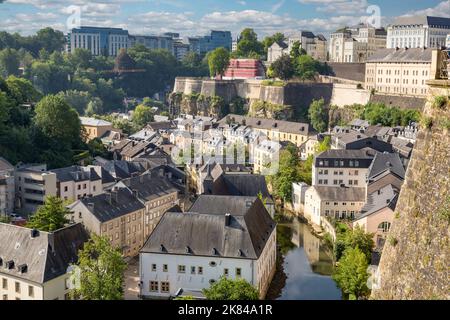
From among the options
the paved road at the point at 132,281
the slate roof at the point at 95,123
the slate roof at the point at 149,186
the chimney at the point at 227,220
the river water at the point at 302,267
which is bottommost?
the river water at the point at 302,267

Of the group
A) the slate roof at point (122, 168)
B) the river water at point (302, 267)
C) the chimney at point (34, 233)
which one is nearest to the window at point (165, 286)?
the river water at point (302, 267)

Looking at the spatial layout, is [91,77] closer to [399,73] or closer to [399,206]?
[399,73]

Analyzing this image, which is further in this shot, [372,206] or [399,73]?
[399,73]

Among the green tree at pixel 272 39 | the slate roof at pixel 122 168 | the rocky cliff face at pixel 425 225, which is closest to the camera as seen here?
the rocky cliff face at pixel 425 225

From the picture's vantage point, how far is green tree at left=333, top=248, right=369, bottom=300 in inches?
661

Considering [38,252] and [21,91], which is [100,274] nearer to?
[38,252]

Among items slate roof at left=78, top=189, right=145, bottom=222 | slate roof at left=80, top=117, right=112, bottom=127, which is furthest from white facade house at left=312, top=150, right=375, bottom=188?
slate roof at left=80, top=117, right=112, bottom=127

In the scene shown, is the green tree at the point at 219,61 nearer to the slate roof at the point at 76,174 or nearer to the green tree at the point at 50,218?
the slate roof at the point at 76,174

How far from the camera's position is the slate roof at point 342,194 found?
2677 centimetres

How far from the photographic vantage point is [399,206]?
Result: 6105 mm

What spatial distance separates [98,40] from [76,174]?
68039mm

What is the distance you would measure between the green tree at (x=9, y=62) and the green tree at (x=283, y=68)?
110 ft
